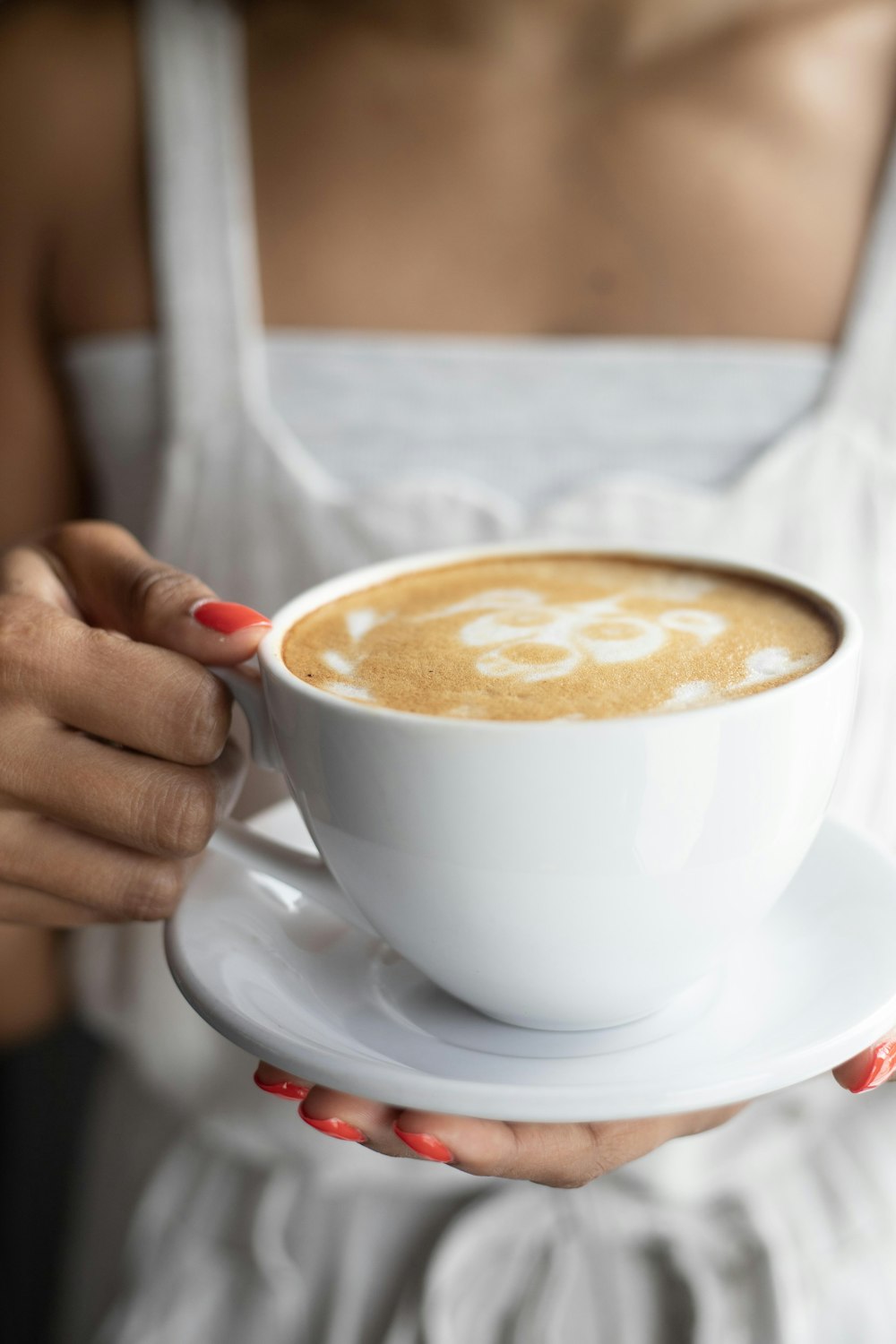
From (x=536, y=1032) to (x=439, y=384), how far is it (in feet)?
2.53

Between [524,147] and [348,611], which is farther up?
[524,147]

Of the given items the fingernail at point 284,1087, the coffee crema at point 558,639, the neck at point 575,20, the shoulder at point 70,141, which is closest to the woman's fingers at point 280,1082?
the fingernail at point 284,1087

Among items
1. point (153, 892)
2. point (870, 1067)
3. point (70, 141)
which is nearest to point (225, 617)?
point (153, 892)

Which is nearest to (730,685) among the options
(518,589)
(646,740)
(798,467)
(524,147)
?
(646,740)

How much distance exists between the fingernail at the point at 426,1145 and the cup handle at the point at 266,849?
0.38 feet

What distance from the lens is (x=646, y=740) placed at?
491 mm

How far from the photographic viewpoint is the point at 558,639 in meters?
0.63

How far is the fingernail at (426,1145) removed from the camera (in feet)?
1.84

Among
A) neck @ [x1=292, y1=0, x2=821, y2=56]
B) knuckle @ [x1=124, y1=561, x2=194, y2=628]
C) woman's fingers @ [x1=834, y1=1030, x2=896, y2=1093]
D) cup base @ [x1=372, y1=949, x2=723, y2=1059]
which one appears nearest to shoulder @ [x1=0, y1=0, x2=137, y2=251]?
neck @ [x1=292, y1=0, x2=821, y2=56]

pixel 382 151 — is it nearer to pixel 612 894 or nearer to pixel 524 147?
pixel 524 147

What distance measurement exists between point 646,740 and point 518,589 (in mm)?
259

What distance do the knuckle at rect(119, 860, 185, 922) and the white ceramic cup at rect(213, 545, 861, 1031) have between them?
0.39ft

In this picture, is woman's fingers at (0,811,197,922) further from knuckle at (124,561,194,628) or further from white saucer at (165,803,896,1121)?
knuckle at (124,561,194,628)

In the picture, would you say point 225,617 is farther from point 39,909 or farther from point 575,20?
point 575,20
